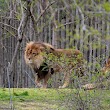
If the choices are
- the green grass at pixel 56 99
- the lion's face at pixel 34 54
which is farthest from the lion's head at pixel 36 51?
the green grass at pixel 56 99

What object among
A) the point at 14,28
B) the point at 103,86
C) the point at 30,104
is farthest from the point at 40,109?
the point at 14,28

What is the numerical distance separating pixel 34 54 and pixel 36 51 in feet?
0.29

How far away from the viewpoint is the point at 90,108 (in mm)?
4004

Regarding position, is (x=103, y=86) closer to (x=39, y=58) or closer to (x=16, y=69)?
(x=39, y=58)

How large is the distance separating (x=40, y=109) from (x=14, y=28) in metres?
5.21

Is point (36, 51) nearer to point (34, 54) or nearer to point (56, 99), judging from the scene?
point (34, 54)

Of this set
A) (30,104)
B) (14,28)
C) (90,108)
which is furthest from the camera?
(14,28)

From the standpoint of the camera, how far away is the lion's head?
24.8 feet

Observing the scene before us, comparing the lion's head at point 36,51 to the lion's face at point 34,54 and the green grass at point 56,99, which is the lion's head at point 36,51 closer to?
the lion's face at point 34,54

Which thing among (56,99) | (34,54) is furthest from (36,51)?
(56,99)

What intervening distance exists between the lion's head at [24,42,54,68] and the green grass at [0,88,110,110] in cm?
134

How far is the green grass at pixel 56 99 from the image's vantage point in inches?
160

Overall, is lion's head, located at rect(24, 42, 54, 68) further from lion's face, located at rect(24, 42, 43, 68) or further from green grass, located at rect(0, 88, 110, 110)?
green grass, located at rect(0, 88, 110, 110)

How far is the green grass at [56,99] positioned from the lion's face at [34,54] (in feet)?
4.40
